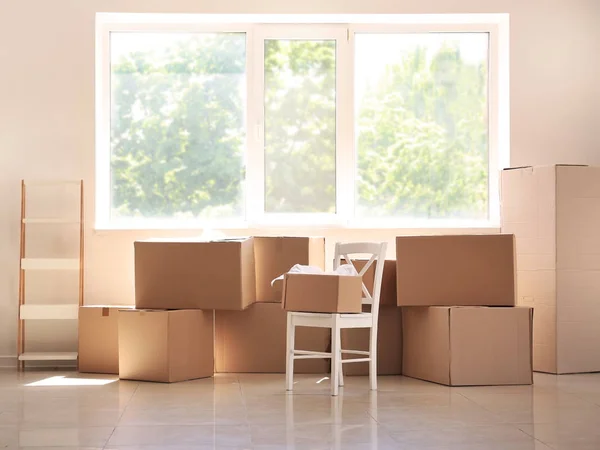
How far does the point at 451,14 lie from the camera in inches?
209

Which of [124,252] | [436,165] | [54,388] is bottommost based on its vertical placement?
[54,388]

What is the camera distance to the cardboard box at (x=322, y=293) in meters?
4.04

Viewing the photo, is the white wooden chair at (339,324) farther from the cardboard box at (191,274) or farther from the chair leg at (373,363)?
the cardboard box at (191,274)

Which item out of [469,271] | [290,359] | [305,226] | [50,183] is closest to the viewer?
[290,359]

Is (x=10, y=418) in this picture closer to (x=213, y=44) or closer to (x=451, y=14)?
(x=213, y=44)

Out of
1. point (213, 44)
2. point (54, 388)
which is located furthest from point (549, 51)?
point (54, 388)

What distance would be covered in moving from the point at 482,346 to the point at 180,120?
7.63ft

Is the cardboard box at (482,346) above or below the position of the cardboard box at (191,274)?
below

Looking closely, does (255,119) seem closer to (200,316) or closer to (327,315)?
(200,316)

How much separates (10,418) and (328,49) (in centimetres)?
300

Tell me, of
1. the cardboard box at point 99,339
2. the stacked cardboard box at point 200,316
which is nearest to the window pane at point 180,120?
the stacked cardboard box at point 200,316

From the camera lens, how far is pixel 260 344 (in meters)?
4.86

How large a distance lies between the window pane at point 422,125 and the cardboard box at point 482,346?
1.17m

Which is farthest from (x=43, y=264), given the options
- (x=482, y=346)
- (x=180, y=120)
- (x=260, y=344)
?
(x=482, y=346)
